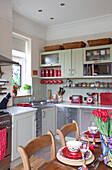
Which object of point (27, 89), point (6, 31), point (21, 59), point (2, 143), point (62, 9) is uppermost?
point (62, 9)

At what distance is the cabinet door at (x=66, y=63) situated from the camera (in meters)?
4.08

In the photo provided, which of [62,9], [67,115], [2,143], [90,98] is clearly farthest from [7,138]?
[62,9]

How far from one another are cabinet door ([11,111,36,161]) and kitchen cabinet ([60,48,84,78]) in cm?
149

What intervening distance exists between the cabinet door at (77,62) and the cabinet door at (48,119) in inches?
41.4

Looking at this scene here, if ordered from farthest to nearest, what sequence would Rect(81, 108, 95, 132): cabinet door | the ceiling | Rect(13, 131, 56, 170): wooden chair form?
Rect(81, 108, 95, 132): cabinet door, the ceiling, Rect(13, 131, 56, 170): wooden chair

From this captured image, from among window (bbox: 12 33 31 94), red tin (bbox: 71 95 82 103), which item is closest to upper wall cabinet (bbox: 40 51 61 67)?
window (bbox: 12 33 31 94)

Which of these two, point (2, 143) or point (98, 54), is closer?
point (2, 143)

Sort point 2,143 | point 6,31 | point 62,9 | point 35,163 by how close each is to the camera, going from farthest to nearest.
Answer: point 62,9 < point 6,31 < point 35,163 < point 2,143

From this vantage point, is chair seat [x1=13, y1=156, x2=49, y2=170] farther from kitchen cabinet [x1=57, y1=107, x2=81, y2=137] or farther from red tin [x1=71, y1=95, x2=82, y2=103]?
red tin [x1=71, y1=95, x2=82, y2=103]

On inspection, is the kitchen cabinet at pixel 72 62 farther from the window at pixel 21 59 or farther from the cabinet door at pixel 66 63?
the window at pixel 21 59

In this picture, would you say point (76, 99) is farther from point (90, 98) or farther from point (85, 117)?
point (85, 117)

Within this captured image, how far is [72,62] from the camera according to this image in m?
4.04

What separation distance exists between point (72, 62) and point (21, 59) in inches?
52.0

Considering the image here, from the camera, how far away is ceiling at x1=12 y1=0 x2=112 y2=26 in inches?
128
